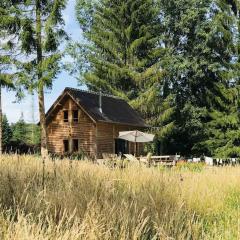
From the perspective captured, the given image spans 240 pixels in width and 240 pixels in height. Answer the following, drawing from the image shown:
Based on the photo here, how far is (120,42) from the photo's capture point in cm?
4641

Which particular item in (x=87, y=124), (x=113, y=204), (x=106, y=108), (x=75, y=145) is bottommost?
(x=113, y=204)

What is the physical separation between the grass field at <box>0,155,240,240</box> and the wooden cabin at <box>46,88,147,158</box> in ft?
90.8

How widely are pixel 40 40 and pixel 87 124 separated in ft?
34.0

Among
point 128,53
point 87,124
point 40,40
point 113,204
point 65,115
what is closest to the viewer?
point 113,204

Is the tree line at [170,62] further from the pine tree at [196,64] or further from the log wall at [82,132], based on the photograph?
the log wall at [82,132]

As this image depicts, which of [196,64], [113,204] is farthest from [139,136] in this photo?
[113,204]

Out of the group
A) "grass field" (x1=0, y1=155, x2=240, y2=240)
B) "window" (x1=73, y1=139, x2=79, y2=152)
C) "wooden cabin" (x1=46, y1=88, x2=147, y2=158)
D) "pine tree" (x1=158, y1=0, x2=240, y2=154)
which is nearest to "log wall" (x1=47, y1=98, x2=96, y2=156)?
"wooden cabin" (x1=46, y1=88, x2=147, y2=158)

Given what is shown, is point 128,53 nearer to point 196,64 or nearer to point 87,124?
point 196,64

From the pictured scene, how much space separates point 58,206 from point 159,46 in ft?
144

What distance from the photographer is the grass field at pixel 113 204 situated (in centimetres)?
384

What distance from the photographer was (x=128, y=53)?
4550 cm

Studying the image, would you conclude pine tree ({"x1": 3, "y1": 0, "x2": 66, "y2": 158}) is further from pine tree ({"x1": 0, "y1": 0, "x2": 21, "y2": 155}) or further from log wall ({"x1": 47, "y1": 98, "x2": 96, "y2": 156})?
log wall ({"x1": 47, "y1": 98, "x2": 96, "y2": 156})

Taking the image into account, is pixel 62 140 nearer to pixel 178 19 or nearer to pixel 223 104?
pixel 223 104

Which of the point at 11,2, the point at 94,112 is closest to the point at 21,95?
the point at 11,2
